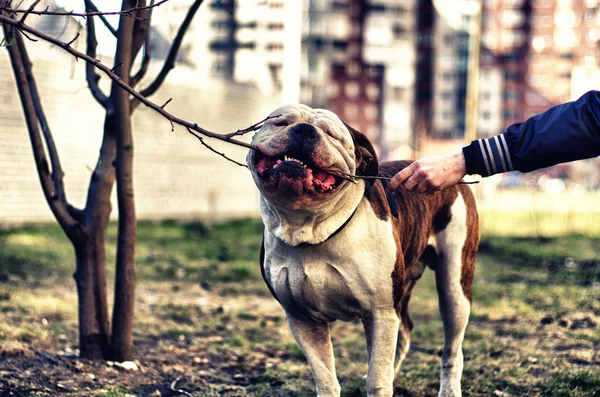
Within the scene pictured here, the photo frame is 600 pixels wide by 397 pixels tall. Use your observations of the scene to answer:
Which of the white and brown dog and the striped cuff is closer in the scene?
the striped cuff

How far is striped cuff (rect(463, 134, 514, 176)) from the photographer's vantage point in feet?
10.3

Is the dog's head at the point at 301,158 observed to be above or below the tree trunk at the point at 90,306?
above

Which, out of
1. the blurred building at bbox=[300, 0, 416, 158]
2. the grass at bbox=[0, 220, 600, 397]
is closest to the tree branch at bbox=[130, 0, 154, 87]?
A: the grass at bbox=[0, 220, 600, 397]

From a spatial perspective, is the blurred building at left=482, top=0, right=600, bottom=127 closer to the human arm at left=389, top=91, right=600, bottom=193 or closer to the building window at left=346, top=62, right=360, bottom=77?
the building window at left=346, top=62, right=360, bottom=77

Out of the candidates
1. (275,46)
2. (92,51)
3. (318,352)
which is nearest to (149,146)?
(275,46)

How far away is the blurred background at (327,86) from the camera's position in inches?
562

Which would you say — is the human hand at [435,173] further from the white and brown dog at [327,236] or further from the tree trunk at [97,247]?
the tree trunk at [97,247]

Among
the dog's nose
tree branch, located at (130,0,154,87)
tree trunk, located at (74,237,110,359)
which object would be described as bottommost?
tree trunk, located at (74,237,110,359)

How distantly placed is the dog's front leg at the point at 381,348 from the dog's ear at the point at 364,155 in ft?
2.07

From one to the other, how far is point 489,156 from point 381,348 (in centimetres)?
100

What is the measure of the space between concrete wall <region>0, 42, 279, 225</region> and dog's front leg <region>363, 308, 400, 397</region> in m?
7.90

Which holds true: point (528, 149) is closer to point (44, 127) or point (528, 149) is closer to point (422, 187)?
point (422, 187)

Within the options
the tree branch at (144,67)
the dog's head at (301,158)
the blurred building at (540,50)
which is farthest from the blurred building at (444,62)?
the dog's head at (301,158)

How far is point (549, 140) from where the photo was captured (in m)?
2.99
